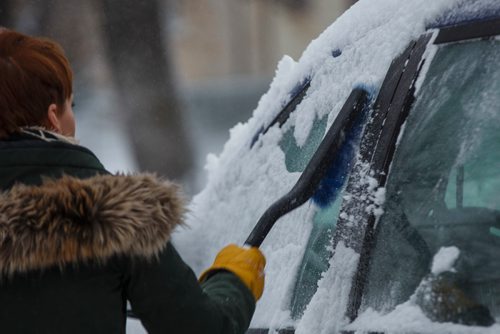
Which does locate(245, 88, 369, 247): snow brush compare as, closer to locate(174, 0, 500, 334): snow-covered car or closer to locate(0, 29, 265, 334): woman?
locate(174, 0, 500, 334): snow-covered car

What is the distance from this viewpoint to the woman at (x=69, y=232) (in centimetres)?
193

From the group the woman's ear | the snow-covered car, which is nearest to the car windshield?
the snow-covered car

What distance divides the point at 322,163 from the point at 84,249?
69 cm

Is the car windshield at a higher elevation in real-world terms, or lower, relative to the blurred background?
lower

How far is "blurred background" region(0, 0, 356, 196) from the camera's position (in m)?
9.46

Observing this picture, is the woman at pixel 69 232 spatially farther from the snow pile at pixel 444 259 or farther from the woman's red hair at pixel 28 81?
the snow pile at pixel 444 259

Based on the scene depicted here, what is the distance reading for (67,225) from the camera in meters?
1.93

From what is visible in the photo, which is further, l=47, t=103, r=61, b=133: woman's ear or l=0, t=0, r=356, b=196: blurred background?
l=0, t=0, r=356, b=196: blurred background

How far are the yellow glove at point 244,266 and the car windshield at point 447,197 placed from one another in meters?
0.28

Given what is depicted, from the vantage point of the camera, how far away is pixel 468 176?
2082mm

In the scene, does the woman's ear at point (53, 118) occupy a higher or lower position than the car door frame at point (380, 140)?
lower

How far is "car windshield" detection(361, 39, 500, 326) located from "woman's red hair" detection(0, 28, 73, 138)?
75 cm

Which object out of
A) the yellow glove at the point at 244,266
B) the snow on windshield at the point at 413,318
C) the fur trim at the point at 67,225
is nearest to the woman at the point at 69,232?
the fur trim at the point at 67,225

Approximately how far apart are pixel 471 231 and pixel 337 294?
36 centimetres
